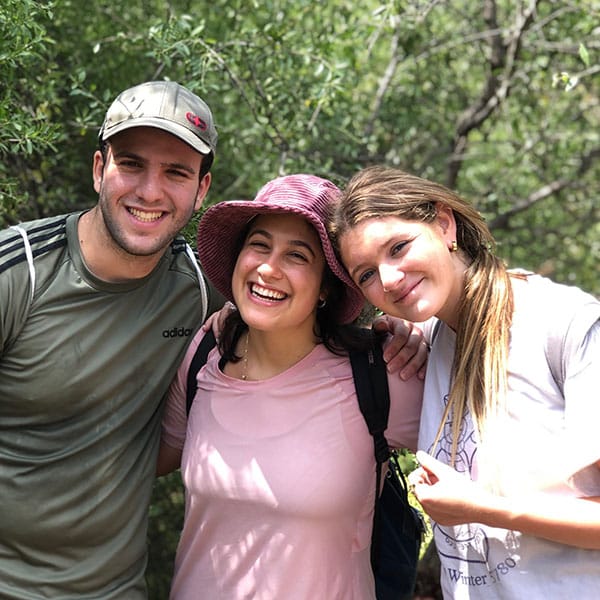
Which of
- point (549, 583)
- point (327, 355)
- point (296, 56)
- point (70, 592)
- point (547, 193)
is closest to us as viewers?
point (549, 583)

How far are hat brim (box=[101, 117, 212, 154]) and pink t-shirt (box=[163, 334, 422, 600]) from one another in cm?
76

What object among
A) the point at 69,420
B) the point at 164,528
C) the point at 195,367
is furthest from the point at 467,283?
the point at 164,528

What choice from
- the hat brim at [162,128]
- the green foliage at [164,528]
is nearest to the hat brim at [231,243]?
the hat brim at [162,128]

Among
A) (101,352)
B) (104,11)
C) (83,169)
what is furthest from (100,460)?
(104,11)

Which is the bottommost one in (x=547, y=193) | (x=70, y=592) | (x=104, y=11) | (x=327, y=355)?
(x=70, y=592)

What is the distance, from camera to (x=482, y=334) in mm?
2271

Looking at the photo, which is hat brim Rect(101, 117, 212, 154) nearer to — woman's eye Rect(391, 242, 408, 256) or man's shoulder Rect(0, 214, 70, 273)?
man's shoulder Rect(0, 214, 70, 273)

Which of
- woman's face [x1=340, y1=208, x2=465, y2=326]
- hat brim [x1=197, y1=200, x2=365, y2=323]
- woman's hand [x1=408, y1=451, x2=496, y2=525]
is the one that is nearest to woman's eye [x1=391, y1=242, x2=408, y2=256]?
woman's face [x1=340, y1=208, x2=465, y2=326]

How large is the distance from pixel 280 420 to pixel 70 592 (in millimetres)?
787

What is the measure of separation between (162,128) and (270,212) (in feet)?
1.38

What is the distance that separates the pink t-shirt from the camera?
2469 mm

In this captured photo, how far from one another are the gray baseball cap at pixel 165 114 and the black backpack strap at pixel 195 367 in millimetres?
625

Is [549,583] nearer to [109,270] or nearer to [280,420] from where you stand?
[280,420]

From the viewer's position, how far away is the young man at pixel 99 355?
2.45 metres
